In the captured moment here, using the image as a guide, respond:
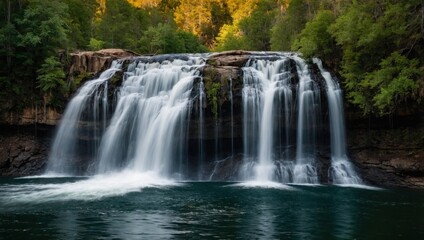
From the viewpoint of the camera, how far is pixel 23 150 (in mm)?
24375

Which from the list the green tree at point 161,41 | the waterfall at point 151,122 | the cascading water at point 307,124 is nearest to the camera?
the cascading water at point 307,124

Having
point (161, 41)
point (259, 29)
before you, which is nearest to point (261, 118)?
point (161, 41)

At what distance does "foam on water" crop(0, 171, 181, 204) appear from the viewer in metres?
14.6

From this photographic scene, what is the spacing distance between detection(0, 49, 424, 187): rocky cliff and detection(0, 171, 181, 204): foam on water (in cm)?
378

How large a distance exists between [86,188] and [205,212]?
6.74 metres

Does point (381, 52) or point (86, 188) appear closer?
point (86, 188)

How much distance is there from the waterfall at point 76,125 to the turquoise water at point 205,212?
5386mm

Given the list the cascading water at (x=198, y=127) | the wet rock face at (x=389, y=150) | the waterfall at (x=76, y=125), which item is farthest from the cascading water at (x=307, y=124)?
the waterfall at (x=76, y=125)

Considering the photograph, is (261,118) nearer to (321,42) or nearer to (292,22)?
(321,42)

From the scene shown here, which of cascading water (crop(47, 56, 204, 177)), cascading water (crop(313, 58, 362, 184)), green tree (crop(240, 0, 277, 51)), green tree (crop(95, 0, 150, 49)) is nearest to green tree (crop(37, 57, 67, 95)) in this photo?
cascading water (crop(47, 56, 204, 177))

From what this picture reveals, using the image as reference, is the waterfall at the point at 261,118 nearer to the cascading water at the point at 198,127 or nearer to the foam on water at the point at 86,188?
the cascading water at the point at 198,127

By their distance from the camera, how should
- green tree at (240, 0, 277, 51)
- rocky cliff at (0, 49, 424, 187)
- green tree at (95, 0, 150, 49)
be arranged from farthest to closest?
1. green tree at (240, 0, 277, 51)
2. green tree at (95, 0, 150, 49)
3. rocky cliff at (0, 49, 424, 187)

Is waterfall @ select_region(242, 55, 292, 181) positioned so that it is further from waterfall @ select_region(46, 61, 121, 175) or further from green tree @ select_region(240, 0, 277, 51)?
green tree @ select_region(240, 0, 277, 51)

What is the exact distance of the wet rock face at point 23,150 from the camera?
23719 mm
